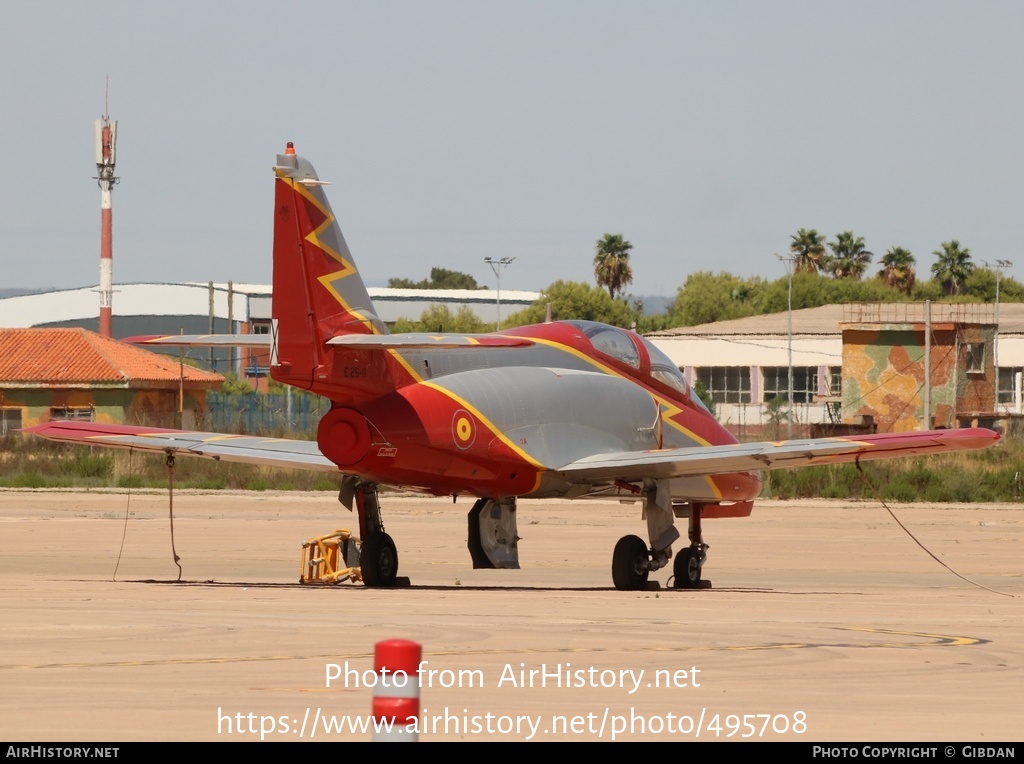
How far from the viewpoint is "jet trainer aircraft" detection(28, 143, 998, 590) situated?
20156 mm

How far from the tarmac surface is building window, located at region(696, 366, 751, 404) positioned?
6810 cm

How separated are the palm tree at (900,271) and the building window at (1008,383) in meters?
52.0

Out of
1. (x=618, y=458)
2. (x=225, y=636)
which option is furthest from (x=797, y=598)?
(x=225, y=636)

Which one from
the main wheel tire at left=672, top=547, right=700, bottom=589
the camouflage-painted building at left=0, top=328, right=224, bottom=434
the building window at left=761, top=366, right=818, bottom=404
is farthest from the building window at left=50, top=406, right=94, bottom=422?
the main wheel tire at left=672, top=547, right=700, bottom=589

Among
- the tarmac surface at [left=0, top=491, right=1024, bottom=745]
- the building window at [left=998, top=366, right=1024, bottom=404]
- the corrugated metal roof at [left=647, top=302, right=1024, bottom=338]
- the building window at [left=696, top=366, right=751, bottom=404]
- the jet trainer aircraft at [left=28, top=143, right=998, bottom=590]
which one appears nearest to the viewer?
the tarmac surface at [left=0, top=491, right=1024, bottom=745]

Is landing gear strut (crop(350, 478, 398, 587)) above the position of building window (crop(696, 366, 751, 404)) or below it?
below

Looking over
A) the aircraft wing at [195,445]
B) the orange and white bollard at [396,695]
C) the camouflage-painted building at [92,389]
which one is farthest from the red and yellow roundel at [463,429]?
the camouflage-painted building at [92,389]

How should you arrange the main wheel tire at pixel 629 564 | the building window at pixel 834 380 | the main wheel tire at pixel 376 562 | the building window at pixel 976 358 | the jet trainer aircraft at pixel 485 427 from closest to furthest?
the jet trainer aircraft at pixel 485 427 < the main wheel tire at pixel 376 562 < the main wheel tire at pixel 629 564 < the building window at pixel 976 358 < the building window at pixel 834 380

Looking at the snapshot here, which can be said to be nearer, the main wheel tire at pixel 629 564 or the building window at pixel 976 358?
the main wheel tire at pixel 629 564

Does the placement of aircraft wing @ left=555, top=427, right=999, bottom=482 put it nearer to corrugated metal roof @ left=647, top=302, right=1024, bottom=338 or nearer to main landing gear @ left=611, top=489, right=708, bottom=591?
main landing gear @ left=611, top=489, right=708, bottom=591

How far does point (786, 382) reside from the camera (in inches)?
3853

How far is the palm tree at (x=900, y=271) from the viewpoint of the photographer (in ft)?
473

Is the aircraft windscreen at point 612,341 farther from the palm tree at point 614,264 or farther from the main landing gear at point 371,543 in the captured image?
the palm tree at point 614,264

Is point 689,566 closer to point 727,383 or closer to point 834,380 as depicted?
point 834,380
